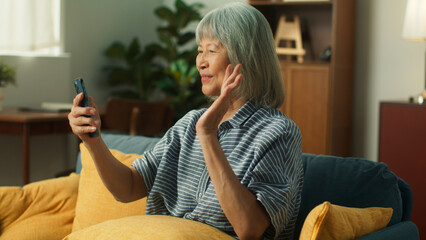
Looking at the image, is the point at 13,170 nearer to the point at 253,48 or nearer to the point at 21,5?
the point at 21,5

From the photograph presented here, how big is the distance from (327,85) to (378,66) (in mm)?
434

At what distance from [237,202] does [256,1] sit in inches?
126

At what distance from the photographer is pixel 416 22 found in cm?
345

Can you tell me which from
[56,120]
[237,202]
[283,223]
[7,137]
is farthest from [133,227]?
[7,137]

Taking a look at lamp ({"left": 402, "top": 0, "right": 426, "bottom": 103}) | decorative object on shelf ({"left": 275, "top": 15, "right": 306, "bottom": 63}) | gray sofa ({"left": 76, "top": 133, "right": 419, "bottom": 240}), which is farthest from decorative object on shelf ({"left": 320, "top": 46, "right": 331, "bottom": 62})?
gray sofa ({"left": 76, "top": 133, "right": 419, "bottom": 240})

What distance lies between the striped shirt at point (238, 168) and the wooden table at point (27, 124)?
6.15ft

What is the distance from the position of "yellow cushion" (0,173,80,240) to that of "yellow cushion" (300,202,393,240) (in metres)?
0.97

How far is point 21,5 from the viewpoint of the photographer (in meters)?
4.18

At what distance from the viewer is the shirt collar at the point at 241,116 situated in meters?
1.53

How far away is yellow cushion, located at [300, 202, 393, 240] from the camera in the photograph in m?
1.36

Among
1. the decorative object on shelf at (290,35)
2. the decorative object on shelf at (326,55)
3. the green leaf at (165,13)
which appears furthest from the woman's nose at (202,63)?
the green leaf at (165,13)

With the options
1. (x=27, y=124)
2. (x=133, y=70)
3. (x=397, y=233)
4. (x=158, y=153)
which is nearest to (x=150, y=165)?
(x=158, y=153)

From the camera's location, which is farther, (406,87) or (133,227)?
(406,87)

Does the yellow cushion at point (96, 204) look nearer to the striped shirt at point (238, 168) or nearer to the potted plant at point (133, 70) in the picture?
the striped shirt at point (238, 168)
